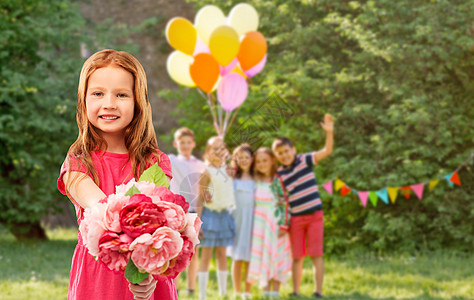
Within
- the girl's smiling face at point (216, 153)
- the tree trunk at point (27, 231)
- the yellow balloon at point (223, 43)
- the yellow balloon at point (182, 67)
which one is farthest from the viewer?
the tree trunk at point (27, 231)

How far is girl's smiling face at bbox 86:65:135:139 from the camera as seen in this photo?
5.13ft

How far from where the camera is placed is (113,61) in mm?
1579

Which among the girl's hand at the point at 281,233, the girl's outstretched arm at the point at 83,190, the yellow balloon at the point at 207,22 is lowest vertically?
the girl's outstretched arm at the point at 83,190

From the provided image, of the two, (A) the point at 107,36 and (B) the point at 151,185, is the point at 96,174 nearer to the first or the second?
(B) the point at 151,185

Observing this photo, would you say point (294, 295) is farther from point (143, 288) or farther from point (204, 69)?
point (143, 288)

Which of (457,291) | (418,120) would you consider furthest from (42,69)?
(457,291)

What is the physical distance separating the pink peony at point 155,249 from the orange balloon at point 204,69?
13.2 ft

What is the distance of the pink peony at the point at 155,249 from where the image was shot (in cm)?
126

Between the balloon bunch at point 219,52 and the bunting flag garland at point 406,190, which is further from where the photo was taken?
the bunting flag garland at point 406,190

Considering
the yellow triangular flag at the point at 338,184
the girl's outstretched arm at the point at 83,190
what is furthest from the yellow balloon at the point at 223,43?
the girl's outstretched arm at the point at 83,190

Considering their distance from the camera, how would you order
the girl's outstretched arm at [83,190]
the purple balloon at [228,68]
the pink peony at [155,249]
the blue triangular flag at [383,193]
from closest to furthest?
the pink peony at [155,249], the girl's outstretched arm at [83,190], the purple balloon at [228,68], the blue triangular flag at [383,193]

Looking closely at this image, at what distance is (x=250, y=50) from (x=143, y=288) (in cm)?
421

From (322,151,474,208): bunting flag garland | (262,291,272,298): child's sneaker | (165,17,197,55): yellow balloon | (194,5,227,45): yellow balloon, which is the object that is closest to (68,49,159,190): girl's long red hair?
(262,291,272,298): child's sneaker

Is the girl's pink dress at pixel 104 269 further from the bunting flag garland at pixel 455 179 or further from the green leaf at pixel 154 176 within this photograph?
the bunting flag garland at pixel 455 179
